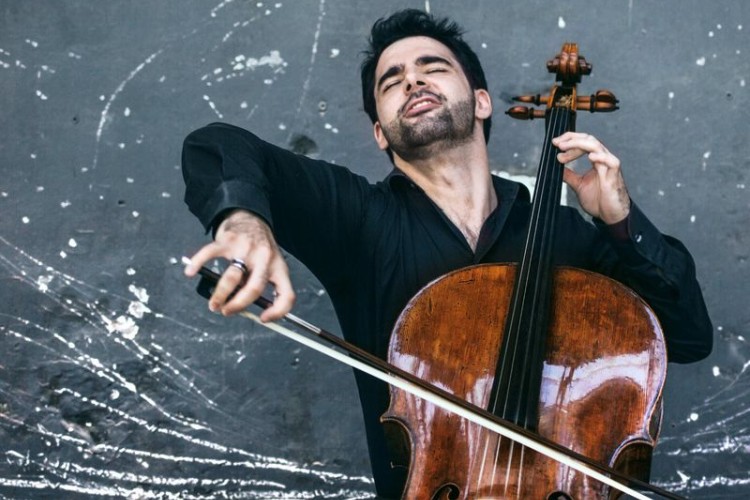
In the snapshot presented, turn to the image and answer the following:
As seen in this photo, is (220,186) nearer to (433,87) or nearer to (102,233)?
(433,87)

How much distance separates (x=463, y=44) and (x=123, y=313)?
3.52ft

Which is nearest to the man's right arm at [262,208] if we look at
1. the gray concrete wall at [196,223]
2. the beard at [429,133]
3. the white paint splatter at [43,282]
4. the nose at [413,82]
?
the beard at [429,133]

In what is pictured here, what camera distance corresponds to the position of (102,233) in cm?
282

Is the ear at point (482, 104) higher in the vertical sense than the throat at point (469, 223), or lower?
higher

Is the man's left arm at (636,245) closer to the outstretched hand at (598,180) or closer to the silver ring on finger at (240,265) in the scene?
the outstretched hand at (598,180)

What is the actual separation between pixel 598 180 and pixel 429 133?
0.40 metres

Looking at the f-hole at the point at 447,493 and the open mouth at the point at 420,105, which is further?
the open mouth at the point at 420,105

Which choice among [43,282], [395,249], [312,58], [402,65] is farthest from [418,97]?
[43,282]

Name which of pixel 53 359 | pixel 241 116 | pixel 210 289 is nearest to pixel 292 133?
pixel 241 116

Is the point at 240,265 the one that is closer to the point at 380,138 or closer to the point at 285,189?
the point at 285,189

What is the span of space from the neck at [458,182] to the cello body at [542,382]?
417 mm

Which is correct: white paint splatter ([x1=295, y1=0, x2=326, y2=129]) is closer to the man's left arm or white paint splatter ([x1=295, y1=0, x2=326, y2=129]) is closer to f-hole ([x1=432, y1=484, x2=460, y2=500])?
the man's left arm

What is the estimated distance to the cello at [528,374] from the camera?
1604 mm

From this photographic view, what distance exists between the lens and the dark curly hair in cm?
249
